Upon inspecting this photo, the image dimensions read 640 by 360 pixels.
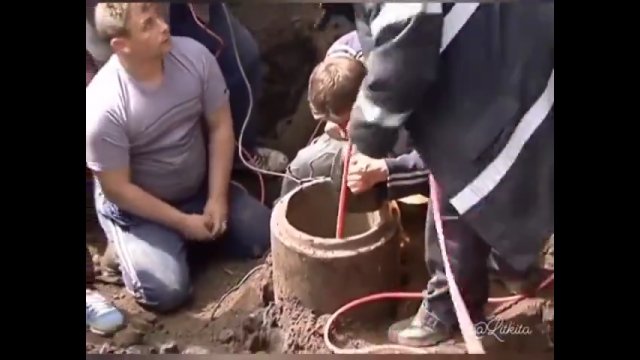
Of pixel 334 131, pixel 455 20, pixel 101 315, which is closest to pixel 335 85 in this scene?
pixel 334 131

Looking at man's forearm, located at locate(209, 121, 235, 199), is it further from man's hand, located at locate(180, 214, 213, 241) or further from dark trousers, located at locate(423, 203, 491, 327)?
dark trousers, located at locate(423, 203, 491, 327)

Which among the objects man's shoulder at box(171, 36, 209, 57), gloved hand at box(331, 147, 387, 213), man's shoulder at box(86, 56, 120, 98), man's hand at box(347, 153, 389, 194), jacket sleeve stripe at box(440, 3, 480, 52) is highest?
jacket sleeve stripe at box(440, 3, 480, 52)

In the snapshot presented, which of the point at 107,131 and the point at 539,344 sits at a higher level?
the point at 107,131

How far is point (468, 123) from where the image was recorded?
1515mm

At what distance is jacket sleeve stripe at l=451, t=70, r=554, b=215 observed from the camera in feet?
4.99

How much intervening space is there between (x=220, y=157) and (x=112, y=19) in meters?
0.22

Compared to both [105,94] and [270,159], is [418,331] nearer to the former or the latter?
[270,159]

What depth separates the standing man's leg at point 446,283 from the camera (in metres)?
1.54

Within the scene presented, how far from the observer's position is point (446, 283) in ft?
5.06

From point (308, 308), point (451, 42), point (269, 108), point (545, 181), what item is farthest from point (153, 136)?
point (545, 181)

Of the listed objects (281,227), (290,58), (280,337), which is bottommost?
(280,337)

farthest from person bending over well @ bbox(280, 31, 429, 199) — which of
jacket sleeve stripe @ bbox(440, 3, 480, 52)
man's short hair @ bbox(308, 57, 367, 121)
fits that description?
jacket sleeve stripe @ bbox(440, 3, 480, 52)

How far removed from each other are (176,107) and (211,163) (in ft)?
0.28

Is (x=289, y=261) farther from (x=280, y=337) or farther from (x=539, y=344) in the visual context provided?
(x=539, y=344)
